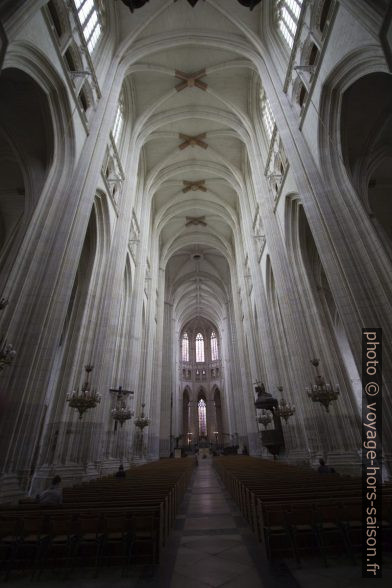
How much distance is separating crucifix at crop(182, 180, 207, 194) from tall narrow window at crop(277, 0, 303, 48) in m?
12.8

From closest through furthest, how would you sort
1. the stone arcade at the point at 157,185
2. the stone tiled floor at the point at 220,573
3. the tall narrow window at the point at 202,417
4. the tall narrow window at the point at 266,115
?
1. the stone tiled floor at the point at 220,573
2. the stone arcade at the point at 157,185
3. the tall narrow window at the point at 266,115
4. the tall narrow window at the point at 202,417

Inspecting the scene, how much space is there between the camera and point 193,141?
21.5 meters

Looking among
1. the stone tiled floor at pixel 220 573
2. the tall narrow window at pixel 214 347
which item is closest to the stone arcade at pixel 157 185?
the stone tiled floor at pixel 220 573

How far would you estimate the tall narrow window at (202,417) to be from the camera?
4378 cm

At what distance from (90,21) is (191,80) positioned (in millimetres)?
6792

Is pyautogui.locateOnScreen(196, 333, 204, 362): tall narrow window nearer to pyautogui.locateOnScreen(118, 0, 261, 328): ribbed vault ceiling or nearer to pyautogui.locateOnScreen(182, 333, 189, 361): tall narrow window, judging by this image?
pyautogui.locateOnScreen(182, 333, 189, 361): tall narrow window

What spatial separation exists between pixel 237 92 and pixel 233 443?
3230cm

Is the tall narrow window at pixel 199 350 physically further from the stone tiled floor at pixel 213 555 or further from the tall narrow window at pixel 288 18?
the stone tiled floor at pixel 213 555

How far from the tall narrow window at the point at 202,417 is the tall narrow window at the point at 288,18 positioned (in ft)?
142

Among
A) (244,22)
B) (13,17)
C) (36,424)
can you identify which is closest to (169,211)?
(244,22)

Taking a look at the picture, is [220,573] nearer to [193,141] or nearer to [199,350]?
[193,141]

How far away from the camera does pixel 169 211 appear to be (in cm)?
2708

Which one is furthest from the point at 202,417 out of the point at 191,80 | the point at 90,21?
the point at 90,21

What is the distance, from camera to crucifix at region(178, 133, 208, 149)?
21.3m
